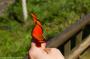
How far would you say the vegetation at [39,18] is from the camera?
12.7 feet

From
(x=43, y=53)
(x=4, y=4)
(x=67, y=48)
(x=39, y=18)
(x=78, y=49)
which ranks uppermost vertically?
(x=43, y=53)

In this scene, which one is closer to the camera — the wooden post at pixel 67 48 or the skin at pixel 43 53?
the skin at pixel 43 53

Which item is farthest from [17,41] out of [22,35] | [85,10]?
[85,10]

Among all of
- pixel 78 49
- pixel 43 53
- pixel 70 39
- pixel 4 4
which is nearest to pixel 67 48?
pixel 70 39

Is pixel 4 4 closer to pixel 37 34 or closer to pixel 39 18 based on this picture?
pixel 39 18

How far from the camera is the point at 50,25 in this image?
167 inches

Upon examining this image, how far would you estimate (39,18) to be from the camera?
3867 millimetres

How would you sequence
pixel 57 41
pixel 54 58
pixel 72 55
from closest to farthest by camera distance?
1. pixel 54 58
2. pixel 57 41
3. pixel 72 55

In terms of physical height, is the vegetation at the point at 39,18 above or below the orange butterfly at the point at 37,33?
below

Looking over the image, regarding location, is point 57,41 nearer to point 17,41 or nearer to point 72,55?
point 72,55

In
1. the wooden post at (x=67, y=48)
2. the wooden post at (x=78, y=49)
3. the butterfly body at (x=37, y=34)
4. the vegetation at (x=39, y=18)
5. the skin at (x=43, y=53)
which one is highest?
the butterfly body at (x=37, y=34)

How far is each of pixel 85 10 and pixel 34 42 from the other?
12.8ft

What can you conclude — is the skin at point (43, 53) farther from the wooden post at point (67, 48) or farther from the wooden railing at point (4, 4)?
the wooden railing at point (4, 4)

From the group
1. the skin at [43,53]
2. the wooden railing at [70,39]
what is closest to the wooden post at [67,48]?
the wooden railing at [70,39]
